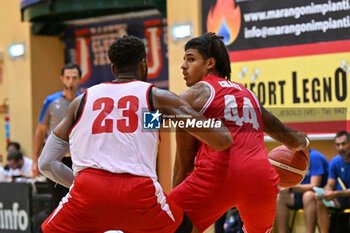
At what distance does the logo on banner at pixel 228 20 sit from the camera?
954 centimetres

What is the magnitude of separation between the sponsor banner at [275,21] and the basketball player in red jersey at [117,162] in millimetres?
5177

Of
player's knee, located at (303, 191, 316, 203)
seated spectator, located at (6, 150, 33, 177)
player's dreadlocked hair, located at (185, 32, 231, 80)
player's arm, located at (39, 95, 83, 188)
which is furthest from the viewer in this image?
seated spectator, located at (6, 150, 33, 177)

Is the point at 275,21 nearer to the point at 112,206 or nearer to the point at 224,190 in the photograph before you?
the point at 224,190

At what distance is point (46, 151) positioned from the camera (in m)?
4.34

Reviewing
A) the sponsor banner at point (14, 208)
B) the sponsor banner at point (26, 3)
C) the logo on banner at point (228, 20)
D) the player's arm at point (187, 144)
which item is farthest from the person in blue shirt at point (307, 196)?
the sponsor banner at point (26, 3)

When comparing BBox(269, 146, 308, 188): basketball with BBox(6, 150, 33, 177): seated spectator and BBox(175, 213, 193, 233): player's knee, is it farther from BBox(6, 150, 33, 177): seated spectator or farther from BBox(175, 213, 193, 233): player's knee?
BBox(6, 150, 33, 177): seated spectator

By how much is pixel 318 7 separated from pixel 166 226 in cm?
565

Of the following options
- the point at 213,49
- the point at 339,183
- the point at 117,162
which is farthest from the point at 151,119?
the point at 339,183

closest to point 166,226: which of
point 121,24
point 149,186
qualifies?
point 149,186

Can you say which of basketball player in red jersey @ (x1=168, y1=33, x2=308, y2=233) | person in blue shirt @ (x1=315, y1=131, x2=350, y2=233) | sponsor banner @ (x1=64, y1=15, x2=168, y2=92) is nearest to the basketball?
basketball player in red jersey @ (x1=168, y1=33, x2=308, y2=233)

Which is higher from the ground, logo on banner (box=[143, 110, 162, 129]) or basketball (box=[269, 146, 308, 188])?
logo on banner (box=[143, 110, 162, 129])

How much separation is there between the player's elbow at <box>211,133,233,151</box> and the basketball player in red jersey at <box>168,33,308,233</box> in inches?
7.1

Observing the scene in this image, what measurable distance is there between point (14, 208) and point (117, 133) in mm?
5680

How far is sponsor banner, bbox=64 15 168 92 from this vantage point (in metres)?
12.2
